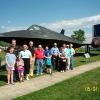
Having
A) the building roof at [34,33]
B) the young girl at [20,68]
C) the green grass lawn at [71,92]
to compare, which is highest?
the building roof at [34,33]

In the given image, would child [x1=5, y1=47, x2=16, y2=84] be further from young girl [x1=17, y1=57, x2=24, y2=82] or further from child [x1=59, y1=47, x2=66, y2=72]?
child [x1=59, y1=47, x2=66, y2=72]

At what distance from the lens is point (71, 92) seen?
9.80 meters

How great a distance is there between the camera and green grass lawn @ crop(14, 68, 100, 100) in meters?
8.96

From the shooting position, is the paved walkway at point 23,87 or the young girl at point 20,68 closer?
the paved walkway at point 23,87

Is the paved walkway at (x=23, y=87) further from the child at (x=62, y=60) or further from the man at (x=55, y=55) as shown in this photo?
the man at (x=55, y=55)

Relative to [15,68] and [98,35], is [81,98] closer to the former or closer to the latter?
[15,68]

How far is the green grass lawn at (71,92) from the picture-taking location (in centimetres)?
896

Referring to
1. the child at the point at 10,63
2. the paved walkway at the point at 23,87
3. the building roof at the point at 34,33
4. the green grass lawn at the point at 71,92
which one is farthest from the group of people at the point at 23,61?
the building roof at the point at 34,33

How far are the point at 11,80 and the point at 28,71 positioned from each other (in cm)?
140

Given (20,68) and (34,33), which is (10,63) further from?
(34,33)

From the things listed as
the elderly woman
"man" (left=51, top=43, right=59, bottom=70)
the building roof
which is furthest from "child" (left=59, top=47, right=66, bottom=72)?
the elderly woman

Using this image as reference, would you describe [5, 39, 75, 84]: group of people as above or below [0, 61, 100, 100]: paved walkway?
above

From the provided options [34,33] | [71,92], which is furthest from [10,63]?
[34,33]

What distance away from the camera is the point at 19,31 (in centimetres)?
1925
